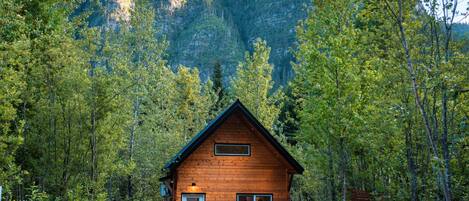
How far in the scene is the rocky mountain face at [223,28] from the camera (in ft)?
409

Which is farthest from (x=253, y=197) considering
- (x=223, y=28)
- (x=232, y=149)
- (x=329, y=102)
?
(x=223, y=28)

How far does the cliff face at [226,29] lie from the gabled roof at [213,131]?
101m

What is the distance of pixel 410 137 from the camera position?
14664 millimetres

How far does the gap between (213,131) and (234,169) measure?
1.81m

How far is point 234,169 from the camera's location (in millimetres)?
17797

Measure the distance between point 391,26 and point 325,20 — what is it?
3.26 meters

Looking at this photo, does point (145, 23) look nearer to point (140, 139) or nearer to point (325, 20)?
point (140, 139)

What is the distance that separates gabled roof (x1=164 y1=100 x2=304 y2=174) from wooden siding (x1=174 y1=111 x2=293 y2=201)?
14.1 inches

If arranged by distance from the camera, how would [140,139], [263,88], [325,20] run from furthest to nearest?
[263,88]
[140,139]
[325,20]

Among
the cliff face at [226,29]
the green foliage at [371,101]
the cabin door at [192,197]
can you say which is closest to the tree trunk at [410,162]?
the green foliage at [371,101]

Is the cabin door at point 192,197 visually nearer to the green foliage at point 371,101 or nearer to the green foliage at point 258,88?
the green foliage at point 371,101

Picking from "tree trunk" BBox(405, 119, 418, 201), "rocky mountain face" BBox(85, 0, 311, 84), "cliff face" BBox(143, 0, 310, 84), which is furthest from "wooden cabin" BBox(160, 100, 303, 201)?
"rocky mountain face" BBox(85, 0, 311, 84)

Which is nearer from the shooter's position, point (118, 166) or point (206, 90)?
point (118, 166)

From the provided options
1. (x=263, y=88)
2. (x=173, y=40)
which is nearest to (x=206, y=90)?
(x=263, y=88)
